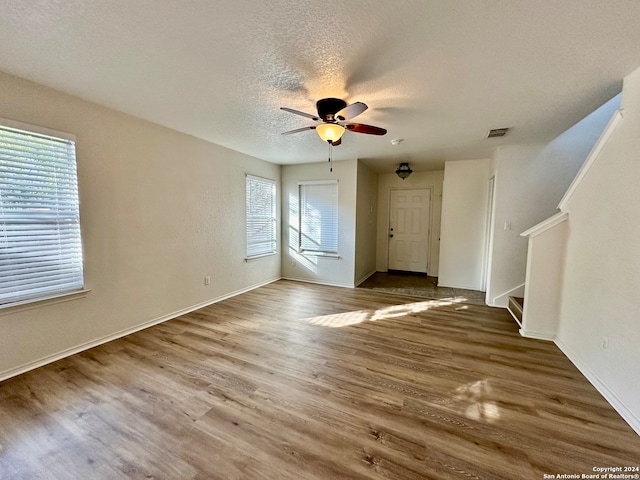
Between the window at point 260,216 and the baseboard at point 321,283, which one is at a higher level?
the window at point 260,216

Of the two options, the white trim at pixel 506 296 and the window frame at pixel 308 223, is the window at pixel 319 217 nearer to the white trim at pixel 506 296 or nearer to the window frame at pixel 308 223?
the window frame at pixel 308 223

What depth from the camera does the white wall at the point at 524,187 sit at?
352 centimetres

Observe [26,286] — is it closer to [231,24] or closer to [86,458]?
[86,458]

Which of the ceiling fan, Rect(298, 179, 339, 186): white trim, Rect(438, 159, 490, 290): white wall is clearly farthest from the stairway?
Rect(298, 179, 339, 186): white trim

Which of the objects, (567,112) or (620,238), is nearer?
(620,238)

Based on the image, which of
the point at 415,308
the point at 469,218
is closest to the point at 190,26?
the point at 415,308

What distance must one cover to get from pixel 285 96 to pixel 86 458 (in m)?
2.90

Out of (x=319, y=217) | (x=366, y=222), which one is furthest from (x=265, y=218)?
(x=366, y=222)

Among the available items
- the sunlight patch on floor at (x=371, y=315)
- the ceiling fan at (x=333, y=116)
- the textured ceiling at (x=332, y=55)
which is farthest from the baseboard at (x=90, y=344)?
the ceiling fan at (x=333, y=116)

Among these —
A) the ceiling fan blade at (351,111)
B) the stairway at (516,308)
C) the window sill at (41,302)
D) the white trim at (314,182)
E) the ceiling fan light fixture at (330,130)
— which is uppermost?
the ceiling fan blade at (351,111)

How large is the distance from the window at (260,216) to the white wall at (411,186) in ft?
8.90

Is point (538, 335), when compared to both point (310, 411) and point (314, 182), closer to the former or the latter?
point (310, 411)

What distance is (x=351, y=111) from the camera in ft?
6.98

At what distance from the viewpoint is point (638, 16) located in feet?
4.56
